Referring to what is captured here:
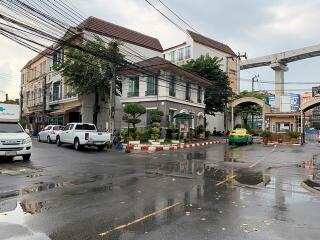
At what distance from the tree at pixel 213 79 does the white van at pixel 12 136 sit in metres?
28.5

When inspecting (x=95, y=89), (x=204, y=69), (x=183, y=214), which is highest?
(x=204, y=69)

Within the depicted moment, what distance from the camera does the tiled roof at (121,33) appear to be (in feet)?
132

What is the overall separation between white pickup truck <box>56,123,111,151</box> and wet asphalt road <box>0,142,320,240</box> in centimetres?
875

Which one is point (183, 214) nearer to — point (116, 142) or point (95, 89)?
point (116, 142)

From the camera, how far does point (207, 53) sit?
170 feet

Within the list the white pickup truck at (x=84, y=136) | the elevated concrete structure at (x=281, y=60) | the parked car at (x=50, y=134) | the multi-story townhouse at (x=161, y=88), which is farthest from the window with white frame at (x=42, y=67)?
the elevated concrete structure at (x=281, y=60)

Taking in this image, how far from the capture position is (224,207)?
8.25 meters

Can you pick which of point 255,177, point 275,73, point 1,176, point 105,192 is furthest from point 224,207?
point 275,73

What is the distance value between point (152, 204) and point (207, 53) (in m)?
45.4

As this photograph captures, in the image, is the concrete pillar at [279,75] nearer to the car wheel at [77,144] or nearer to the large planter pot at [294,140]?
the large planter pot at [294,140]

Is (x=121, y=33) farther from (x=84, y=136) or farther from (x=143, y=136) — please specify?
(x=84, y=136)

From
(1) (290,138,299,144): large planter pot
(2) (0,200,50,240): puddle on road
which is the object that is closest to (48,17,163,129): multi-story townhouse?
(1) (290,138,299,144): large planter pot

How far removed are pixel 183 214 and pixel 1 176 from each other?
7728mm

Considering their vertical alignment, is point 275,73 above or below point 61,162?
above
